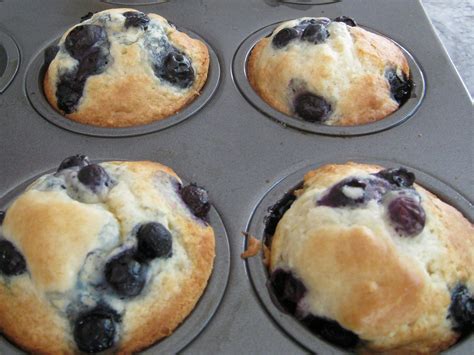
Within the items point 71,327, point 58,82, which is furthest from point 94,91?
point 71,327

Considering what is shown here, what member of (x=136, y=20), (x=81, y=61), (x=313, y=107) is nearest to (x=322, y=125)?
(x=313, y=107)

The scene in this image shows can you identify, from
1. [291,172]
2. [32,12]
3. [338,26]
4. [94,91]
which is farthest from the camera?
[32,12]

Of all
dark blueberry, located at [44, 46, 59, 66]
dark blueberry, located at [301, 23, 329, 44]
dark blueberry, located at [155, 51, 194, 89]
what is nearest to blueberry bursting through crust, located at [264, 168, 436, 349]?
dark blueberry, located at [301, 23, 329, 44]

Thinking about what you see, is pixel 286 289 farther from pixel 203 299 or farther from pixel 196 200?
pixel 196 200

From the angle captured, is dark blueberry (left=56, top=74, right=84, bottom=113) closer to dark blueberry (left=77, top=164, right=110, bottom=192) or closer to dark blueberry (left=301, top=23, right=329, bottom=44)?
dark blueberry (left=77, top=164, right=110, bottom=192)

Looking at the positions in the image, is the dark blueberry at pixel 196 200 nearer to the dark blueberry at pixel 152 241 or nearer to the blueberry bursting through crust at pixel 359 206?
the dark blueberry at pixel 152 241

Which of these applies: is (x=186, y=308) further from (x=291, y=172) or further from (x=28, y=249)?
(x=291, y=172)
